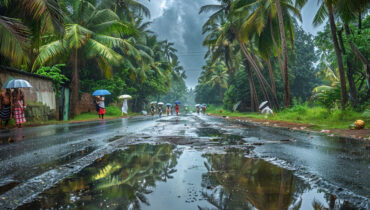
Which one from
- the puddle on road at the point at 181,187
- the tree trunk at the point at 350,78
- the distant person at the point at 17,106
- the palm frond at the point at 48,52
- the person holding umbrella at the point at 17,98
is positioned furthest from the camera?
the palm frond at the point at 48,52

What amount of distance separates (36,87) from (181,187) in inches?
602

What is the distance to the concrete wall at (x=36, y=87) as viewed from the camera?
1298cm

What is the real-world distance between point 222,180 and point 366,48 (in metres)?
13.7

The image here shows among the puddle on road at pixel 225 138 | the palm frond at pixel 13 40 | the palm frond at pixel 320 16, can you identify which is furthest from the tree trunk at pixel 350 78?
the palm frond at pixel 13 40

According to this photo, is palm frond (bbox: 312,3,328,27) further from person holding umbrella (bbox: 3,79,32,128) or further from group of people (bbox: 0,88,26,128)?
group of people (bbox: 0,88,26,128)

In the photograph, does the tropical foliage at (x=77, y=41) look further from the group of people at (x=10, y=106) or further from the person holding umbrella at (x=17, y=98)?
the group of people at (x=10, y=106)

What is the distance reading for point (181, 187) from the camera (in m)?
2.64

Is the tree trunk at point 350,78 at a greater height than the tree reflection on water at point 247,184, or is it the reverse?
the tree trunk at point 350,78

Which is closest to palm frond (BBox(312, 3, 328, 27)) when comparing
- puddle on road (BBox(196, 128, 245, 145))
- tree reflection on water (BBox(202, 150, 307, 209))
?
puddle on road (BBox(196, 128, 245, 145))

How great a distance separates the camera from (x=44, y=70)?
17.7m

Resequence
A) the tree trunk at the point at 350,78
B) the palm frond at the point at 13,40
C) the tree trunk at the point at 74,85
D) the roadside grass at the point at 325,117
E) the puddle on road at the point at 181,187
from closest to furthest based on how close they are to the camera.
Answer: the puddle on road at the point at 181,187 → the palm frond at the point at 13,40 → the roadside grass at the point at 325,117 → the tree trunk at the point at 350,78 → the tree trunk at the point at 74,85

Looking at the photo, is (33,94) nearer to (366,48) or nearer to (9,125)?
(9,125)

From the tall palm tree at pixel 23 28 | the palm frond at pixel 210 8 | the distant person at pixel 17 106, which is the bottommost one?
the distant person at pixel 17 106

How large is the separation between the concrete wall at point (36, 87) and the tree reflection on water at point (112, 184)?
11522mm
